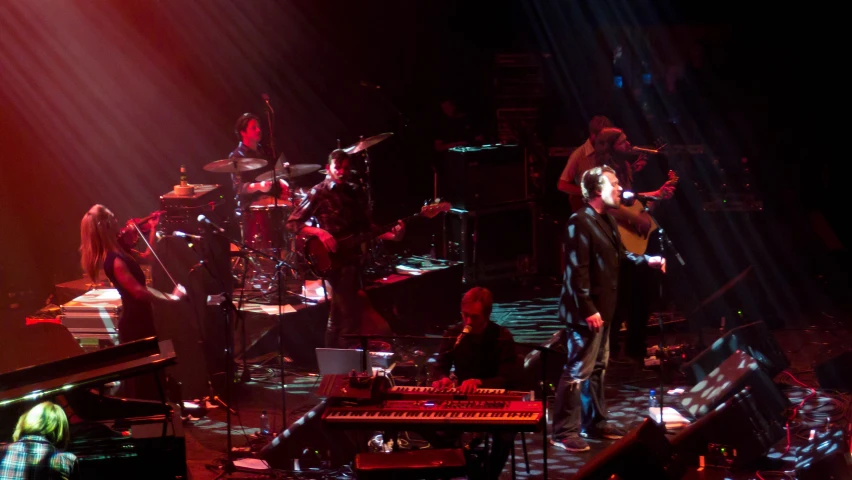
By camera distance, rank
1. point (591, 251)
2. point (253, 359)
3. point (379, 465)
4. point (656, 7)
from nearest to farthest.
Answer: point (379, 465)
point (591, 251)
point (253, 359)
point (656, 7)

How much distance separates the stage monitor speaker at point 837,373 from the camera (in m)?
7.58

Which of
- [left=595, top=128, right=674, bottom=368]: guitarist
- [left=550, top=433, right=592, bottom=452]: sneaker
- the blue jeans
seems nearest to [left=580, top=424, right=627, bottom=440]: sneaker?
the blue jeans

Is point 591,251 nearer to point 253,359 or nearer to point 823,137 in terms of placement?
point 253,359

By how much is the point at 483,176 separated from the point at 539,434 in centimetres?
497

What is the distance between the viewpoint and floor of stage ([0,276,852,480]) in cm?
651

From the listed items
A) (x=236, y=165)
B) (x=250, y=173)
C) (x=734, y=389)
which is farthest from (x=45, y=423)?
(x=250, y=173)

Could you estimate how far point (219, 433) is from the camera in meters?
7.32

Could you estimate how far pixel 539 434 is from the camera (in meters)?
7.07

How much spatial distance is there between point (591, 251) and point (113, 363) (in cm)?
340

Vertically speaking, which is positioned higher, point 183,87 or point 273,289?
point 183,87

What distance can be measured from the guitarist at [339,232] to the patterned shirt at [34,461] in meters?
4.04

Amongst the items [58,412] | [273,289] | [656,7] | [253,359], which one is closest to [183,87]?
[273,289]

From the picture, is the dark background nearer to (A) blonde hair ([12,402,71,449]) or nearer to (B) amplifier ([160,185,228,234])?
(B) amplifier ([160,185,228,234])

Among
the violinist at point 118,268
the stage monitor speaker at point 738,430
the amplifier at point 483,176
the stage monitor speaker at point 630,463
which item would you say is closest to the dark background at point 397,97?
the amplifier at point 483,176
